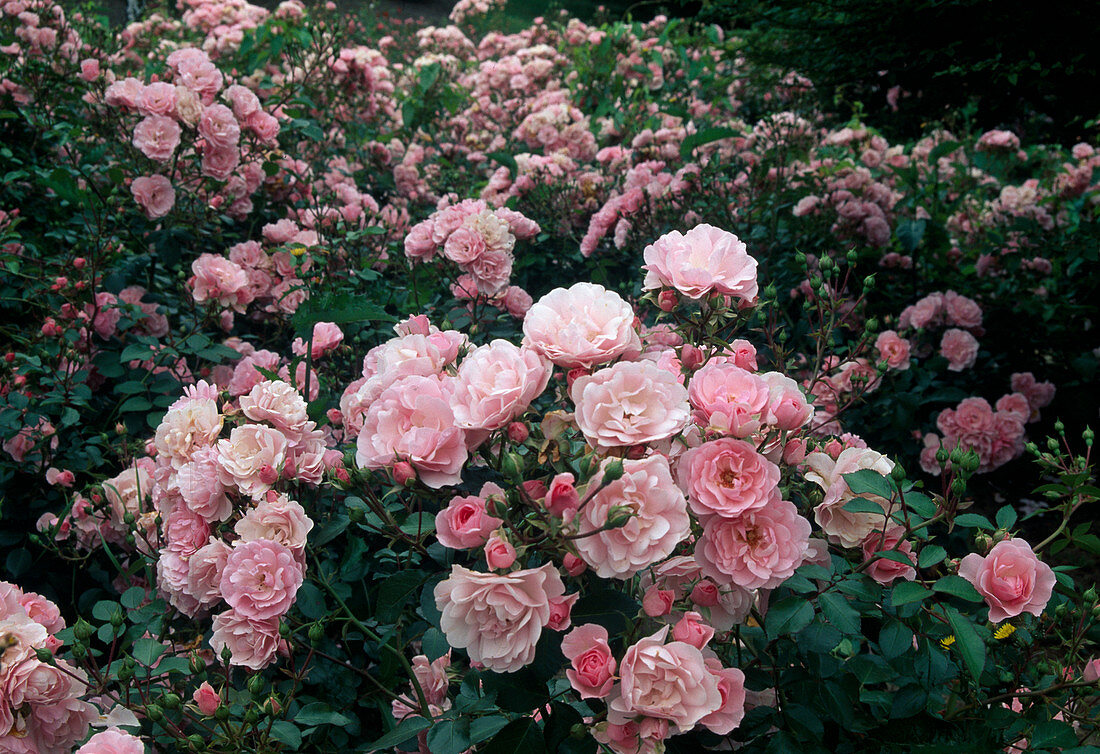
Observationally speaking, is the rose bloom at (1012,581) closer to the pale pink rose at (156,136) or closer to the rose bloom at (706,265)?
the rose bloom at (706,265)

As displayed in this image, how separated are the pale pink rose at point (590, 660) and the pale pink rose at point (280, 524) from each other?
17.4 inches

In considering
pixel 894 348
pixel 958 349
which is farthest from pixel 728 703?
pixel 958 349

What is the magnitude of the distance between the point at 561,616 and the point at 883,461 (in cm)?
52

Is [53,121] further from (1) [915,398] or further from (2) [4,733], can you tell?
(1) [915,398]

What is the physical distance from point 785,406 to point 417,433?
439mm

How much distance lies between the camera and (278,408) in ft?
4.00

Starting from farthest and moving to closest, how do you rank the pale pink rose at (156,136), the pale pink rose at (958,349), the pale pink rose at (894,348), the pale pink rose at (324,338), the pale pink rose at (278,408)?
the pale pink rose at (958,349)
the pale pink rose at (894,348)
the pale pink rose at (156,136)
the pale pink rose at (324,338)
the pale pink rose at (278,408)

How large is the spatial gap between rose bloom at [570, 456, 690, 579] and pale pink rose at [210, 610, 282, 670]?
21.0 inches

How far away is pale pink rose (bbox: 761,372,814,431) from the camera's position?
0.92 meters

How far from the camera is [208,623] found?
4.76ft

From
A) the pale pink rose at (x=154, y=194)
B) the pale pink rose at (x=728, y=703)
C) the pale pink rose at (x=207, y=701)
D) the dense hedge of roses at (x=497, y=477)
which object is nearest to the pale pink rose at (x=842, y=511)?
the dense hedge of roses at (x=497, y=477)

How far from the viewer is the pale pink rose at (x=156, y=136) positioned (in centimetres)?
202

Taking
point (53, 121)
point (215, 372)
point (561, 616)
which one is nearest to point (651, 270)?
point (561, 616)

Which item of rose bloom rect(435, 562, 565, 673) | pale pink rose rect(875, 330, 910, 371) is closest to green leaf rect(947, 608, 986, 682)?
rose bloom rect(435, 562, 565, 673)
